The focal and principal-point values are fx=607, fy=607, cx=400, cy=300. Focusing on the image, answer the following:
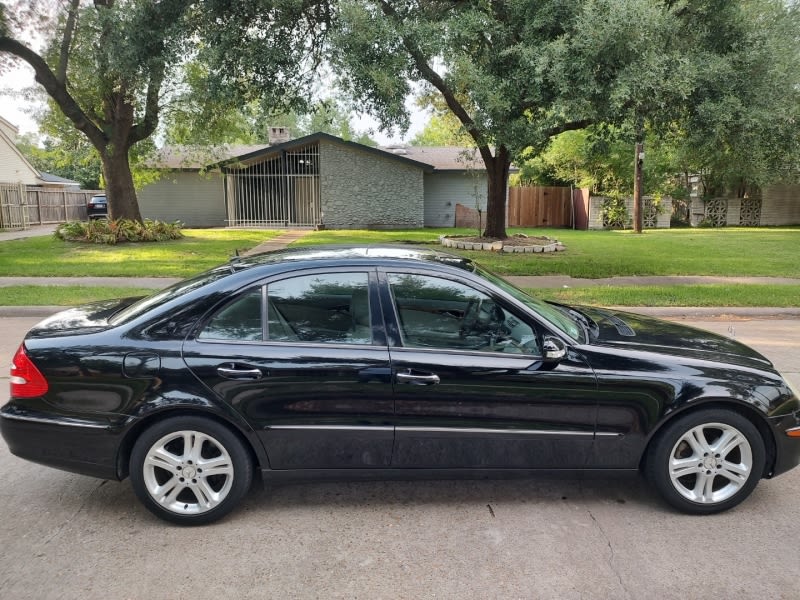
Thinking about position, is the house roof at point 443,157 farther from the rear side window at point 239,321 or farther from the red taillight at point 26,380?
the red taillight at point 26,380

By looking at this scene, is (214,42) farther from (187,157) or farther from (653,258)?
(187,157)

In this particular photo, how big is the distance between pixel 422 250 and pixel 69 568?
2.75m

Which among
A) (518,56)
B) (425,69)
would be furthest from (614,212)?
(518,56)

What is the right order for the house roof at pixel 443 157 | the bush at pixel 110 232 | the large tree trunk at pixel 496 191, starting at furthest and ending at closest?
the house roof at pixel 443 157, the bush at pixel 110 232, the large tree trunk at pixel 496 191

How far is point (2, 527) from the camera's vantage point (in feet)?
11.0

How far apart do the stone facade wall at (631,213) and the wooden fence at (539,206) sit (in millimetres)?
1608

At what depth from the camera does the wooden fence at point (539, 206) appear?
31.2 meters

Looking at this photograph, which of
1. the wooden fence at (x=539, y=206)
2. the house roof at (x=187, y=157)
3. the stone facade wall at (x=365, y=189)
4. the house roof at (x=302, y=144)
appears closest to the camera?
the house roof at (x=187, y=157)

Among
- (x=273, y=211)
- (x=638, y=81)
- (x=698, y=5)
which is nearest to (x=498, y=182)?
(x=698, y=5)

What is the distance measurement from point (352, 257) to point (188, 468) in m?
1.52

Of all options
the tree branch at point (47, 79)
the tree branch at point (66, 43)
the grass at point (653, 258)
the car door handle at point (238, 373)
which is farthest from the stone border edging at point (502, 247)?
the car door handle at point (238, 373)

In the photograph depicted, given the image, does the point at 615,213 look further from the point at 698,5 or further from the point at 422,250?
the point at 422,250

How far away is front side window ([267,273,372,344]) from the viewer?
11.4 ft

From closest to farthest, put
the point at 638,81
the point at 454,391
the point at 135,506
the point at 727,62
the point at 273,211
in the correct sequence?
the point at 454,391
the point at 135,506
the point at 638,81
the point at 727,62
the point at 273,211
